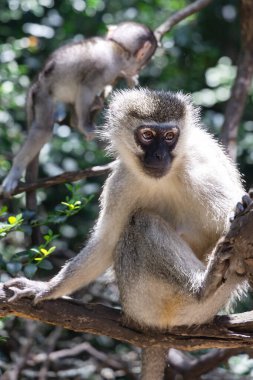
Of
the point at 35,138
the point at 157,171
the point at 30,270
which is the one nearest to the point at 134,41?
the point at 35,138

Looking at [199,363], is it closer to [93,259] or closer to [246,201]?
[93,259]

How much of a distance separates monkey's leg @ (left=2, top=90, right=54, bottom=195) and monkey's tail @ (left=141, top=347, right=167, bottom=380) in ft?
7.62

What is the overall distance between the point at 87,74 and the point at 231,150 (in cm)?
210

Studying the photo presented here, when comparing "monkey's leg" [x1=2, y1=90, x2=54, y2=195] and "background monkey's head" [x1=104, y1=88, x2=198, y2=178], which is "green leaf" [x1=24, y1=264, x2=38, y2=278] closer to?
"background monkey's head" [x1=104, y1=88, x2=198, y2=178]

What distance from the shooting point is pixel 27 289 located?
4.22m

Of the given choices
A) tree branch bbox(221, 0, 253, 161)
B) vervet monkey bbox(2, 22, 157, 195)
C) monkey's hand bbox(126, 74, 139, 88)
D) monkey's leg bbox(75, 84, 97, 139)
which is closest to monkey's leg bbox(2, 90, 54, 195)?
vervet monkey bbox(2, 22, 157, 195)

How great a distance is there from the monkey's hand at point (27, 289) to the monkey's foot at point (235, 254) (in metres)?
0.92

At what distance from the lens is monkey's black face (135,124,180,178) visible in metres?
4.23

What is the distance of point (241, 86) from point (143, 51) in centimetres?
139

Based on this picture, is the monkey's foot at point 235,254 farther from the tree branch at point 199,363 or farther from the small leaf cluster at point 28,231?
the tree branch at point 199,363

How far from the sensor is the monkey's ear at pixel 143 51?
23.6 feet

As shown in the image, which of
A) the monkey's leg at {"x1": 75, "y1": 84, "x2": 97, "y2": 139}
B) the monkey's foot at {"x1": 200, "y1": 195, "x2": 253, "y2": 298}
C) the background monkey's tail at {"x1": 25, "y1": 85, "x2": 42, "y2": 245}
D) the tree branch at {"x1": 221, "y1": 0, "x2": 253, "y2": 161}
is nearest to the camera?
the monkey's foot at {"x1": 200, "y1": 195, "x2": 253, "y2": 298}

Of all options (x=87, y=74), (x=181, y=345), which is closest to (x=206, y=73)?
(x=87, y=74)

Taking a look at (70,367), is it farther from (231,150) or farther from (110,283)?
(231,150)
